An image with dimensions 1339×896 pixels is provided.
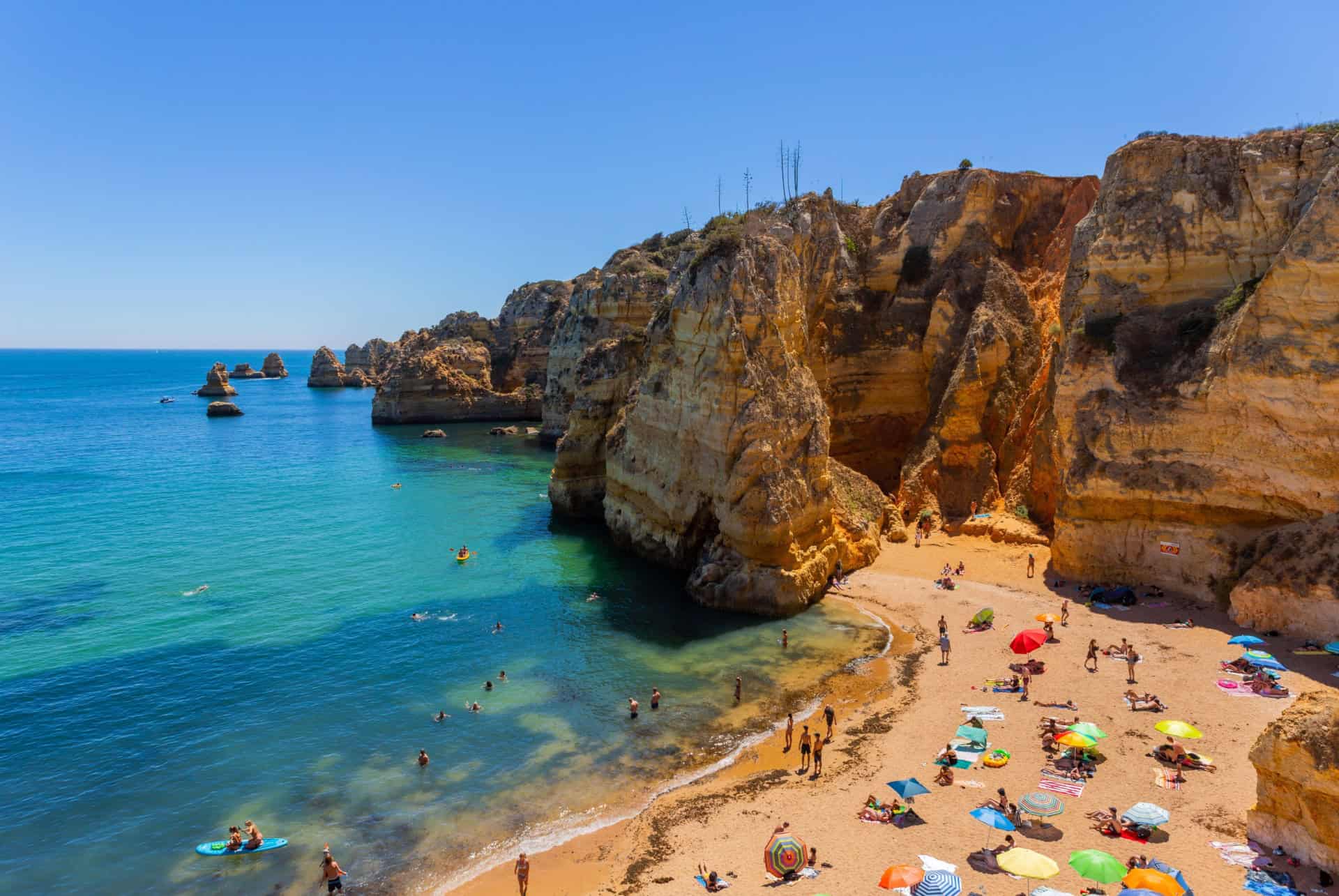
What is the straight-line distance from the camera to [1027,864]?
48.7 ft

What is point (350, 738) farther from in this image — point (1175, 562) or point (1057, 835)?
point (1175, 562)

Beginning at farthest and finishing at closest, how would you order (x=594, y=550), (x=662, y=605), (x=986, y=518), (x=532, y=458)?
(x=532, y=458), (x=594, y=550), (x=986, y=518), (x=662, y=605)

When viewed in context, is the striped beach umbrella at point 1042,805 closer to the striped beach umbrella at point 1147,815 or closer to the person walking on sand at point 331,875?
the striped beach umbrella at point 1147,815

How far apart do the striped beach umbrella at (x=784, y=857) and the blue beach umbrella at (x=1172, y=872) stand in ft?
22.5

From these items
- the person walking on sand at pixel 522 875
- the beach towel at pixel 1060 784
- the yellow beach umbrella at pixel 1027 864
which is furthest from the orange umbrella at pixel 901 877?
the person walking on sand at pixel 522 875

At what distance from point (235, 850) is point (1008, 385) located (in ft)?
130

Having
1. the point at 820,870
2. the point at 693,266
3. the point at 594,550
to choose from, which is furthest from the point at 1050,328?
the point at 820,870

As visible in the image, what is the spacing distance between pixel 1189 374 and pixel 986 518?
41.4ft

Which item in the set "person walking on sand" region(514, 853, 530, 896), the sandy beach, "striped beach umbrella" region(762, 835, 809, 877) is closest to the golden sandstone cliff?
the sandy beach

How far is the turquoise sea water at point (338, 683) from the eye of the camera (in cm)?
1889

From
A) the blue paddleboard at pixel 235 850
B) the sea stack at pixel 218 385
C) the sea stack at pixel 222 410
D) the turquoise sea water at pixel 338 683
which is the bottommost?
the blue paddleboard at pixel 235 850

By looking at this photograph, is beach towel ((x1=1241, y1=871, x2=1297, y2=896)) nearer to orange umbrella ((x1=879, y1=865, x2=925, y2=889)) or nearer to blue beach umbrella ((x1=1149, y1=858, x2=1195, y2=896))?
blue beach umbrella ((x1=1149, y1=858, x2=1195, y2=896))

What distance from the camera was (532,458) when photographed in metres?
74.4

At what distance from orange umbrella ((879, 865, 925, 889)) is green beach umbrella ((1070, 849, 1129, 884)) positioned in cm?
288
